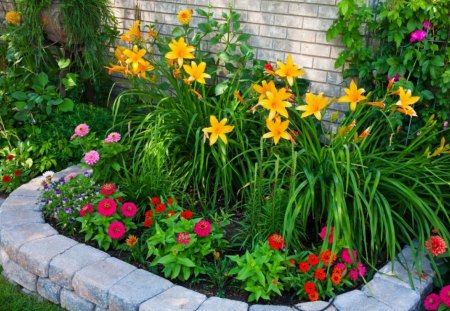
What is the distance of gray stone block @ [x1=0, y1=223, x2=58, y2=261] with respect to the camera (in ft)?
9.36

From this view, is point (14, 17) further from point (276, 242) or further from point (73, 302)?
point (276, 242)

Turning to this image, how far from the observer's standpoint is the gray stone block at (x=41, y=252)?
8.90 ft

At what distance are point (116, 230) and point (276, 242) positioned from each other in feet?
2.67

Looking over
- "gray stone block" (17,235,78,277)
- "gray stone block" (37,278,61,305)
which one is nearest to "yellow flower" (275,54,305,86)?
"gray stone block" (17,235,78,277)

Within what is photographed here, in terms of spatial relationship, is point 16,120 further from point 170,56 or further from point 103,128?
point 170,56

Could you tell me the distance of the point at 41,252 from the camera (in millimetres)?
2752

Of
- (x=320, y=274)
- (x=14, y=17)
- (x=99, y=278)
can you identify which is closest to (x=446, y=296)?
(x=320, y=274)

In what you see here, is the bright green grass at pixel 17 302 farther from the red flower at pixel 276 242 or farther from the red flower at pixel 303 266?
the red flower at pixel 303 266

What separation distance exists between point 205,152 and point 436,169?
1264 mm

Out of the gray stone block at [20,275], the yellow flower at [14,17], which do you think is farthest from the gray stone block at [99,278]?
the yellow flower at [14,17]

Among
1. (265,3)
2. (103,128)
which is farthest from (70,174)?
(265,3)

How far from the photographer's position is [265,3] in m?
3.66

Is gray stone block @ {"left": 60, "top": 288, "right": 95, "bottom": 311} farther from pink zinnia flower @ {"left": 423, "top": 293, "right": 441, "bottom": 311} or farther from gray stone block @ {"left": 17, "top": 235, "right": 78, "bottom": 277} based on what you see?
pink zinnia flower @ {"left": 423, "top": 293, "right": 441, "bottom": 311}

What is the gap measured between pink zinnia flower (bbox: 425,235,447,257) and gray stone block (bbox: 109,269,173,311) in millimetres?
1195
